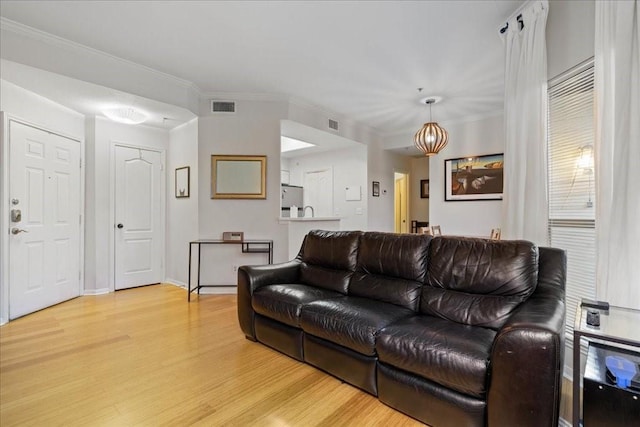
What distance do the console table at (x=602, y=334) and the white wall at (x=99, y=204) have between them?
5.05 metres

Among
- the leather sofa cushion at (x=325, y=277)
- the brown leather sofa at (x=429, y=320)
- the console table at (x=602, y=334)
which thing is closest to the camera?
the console table at (x=602, y=334)

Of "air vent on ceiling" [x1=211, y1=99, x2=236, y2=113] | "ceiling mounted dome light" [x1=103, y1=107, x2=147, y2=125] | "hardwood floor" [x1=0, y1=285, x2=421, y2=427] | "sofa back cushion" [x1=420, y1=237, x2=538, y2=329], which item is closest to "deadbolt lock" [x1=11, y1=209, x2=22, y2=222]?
"hardwood floor" [x1=0, y1=285, x2=421, y2=427]

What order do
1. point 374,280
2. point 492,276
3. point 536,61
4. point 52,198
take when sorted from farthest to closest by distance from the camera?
point 52,198
point 374,280
point 536,61
point 492,276

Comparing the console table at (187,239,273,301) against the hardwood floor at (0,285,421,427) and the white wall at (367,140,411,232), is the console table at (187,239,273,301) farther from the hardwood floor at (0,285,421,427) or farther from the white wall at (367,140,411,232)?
the white wall at (367,140,411,232)

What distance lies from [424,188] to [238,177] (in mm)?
4768

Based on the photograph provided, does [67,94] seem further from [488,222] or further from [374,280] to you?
[488,222]

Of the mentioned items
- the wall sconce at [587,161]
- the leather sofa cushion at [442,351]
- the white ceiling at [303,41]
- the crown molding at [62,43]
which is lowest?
the leather sofa cushion at [442,351]

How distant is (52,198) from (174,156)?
1.63 meters

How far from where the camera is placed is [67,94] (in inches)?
135

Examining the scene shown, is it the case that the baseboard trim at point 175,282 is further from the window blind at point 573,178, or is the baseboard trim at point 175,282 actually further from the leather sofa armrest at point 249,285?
the window blind at point 573,178

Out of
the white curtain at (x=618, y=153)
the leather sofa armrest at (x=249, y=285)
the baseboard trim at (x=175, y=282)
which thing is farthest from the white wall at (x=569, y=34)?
the baseboard trim at (x=175, y=282)

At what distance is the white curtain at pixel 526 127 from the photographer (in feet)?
7.54

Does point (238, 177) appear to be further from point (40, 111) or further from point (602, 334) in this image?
point (602, 334)

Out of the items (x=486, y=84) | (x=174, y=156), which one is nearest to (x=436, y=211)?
(x=486, y=84)
